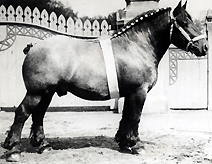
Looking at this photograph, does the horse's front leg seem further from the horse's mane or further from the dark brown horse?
the horse's mane

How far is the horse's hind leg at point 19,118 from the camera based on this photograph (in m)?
3.93

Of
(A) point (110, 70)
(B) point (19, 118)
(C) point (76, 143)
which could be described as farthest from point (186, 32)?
(B) point (19, 118)

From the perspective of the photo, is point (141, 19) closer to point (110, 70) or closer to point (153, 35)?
point (153, 35)

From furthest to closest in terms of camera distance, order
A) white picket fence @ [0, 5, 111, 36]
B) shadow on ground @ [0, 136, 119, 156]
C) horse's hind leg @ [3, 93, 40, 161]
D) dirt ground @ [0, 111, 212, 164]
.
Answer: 1. white picket fence @ [0, 5, 111, 36]
2. shadow on ground @ [0, 136, 119, 156]
3. dirt ground @ [0, 111, 212, 164]
4. horse's hind leg @ [3, 93, 40, 161]

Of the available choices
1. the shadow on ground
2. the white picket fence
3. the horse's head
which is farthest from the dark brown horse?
the white picket fence

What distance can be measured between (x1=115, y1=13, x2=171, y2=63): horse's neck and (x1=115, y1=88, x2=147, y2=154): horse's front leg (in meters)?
0.61

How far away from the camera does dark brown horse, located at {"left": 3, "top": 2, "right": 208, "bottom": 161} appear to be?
394 centimetres

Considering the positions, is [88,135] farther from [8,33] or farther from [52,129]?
[8,33]

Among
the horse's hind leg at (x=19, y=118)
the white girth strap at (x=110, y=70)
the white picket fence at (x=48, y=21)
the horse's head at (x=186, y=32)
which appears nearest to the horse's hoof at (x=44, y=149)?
the horse's hind leg at (x=19, y=118)

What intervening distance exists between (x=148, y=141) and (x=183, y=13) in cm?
199

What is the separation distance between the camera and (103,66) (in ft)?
13.1

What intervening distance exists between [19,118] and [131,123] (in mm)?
1387

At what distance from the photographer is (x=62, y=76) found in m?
3.93

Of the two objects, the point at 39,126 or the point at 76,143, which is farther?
the point at 76,143
